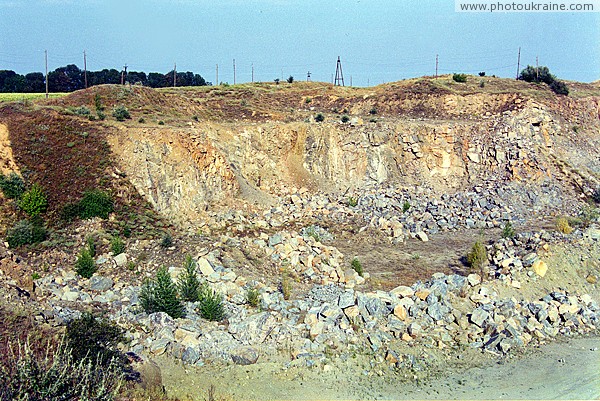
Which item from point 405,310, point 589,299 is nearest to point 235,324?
point 405,310

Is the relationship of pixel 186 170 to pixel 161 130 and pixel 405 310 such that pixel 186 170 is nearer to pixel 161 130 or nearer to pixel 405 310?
pixel 161 130

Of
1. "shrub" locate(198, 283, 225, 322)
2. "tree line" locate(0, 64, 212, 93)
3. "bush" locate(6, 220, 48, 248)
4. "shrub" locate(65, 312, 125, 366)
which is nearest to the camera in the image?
"shrub" locate(65, 312, 125, 366)

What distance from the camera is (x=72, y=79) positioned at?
5572cm

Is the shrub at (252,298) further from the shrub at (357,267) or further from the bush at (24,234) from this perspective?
the bush at (24,234)

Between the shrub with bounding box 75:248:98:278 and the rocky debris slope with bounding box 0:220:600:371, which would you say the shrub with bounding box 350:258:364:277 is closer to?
the rocky debris slope with bounding box 0:220:600:371

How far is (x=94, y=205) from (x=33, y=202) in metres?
1.99

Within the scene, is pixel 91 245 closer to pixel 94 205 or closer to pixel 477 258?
pixel 94 205

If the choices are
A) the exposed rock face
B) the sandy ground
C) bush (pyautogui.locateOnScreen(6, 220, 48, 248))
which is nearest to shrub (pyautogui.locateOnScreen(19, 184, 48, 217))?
bush (pyautogui.locateOnScreen(6, 220, 48, 248))

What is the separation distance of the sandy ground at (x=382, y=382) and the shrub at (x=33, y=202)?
9.22 metres

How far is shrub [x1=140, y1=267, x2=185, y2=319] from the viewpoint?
47.2 feet

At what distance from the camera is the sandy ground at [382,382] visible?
11.8 meters

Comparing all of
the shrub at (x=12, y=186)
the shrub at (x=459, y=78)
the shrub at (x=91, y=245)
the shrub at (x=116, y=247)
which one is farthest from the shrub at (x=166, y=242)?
the shrub at (x=459, y=78)

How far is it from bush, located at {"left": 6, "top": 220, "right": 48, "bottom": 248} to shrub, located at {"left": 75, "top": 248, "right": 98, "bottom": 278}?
1982 millimetres

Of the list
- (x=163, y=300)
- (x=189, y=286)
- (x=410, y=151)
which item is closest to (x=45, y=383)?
(x=163, y=300)
